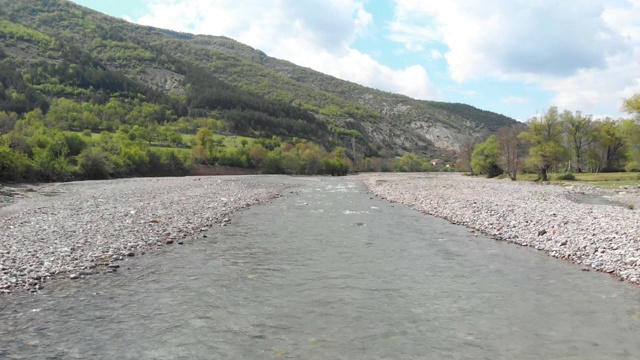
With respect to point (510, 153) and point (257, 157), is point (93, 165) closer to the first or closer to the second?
point (257, 157)

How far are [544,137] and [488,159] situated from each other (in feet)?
73.3

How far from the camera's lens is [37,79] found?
6186 inches

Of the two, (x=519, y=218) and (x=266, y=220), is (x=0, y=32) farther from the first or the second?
(x=519, y=218)

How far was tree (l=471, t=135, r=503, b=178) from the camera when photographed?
94887mm

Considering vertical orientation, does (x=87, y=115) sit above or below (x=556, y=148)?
above

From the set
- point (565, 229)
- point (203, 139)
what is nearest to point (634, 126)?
point (565, 229)

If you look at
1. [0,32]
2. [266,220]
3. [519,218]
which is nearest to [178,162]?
[266,220]

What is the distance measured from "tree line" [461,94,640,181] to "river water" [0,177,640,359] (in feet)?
211

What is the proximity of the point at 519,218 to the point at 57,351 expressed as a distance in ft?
78.9

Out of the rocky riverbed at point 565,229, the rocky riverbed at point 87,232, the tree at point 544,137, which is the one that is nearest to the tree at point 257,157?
the tree at point 544,137

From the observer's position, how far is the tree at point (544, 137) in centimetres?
7106

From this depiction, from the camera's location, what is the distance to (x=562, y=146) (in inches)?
3088

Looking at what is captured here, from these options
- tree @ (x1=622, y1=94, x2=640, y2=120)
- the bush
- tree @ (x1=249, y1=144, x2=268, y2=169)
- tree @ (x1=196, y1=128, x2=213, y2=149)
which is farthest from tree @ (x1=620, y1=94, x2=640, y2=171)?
tree @ (x1=196, y1=128, x2=213, y2=149)

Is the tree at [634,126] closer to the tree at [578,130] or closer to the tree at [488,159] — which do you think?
the tree at [578,130]
